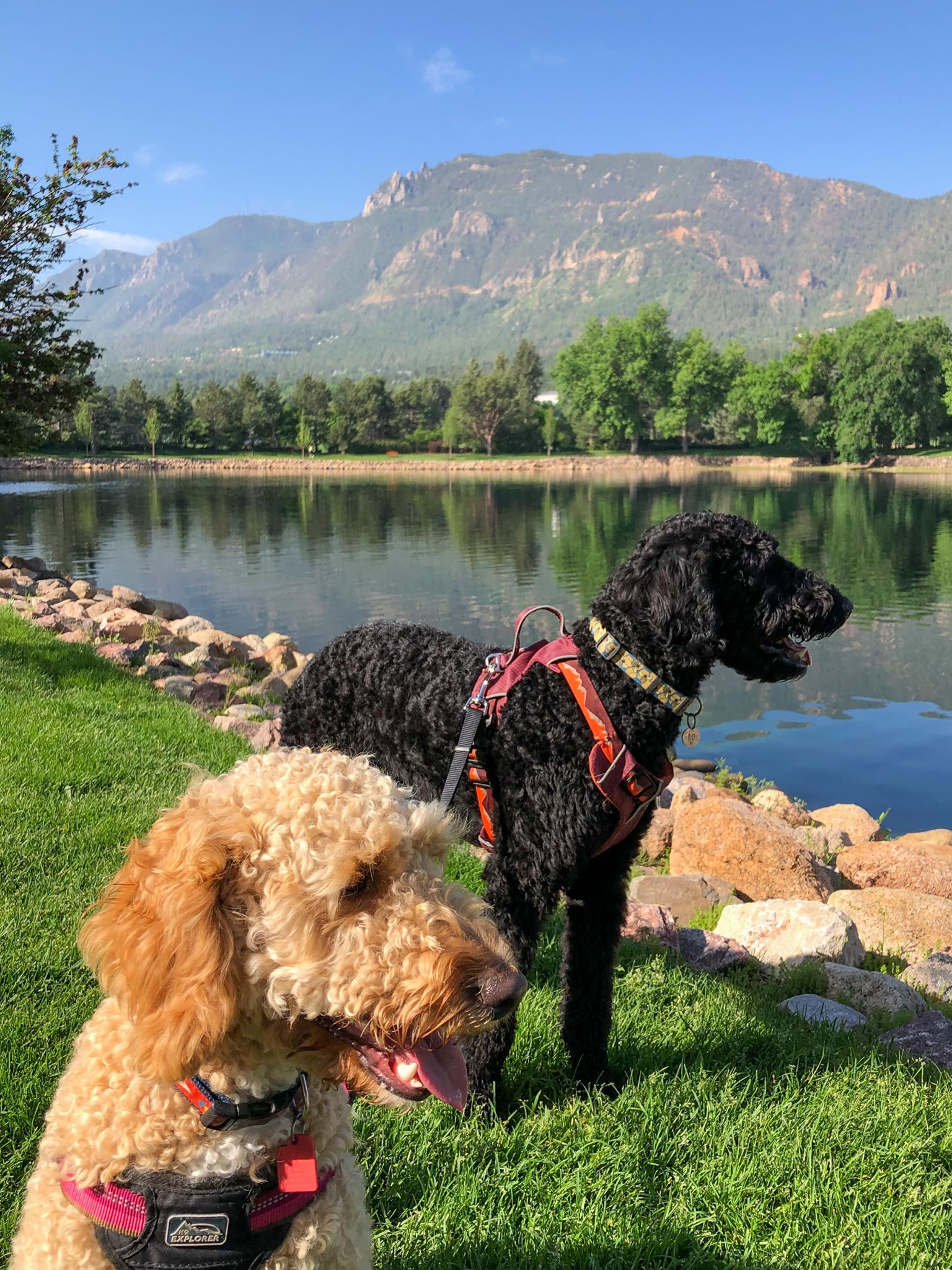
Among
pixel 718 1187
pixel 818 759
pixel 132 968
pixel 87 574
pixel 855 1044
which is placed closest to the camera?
pixel 132 968

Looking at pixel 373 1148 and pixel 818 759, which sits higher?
pixel 373 1148

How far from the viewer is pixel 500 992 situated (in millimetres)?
1551

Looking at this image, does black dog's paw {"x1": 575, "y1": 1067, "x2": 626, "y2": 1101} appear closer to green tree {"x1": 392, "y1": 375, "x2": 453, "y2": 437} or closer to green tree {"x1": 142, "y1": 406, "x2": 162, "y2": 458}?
green tree {"x1": 142, "y1": 406, "x2": 162, "y2": 458}

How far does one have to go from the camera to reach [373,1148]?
2498 mm

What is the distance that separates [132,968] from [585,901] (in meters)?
2.07

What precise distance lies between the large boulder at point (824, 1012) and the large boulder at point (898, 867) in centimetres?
276

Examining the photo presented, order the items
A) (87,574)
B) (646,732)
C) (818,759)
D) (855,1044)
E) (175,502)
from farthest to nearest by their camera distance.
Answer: (175,502) < (87,574) < (818,759) < (855,1044) < (646,732)

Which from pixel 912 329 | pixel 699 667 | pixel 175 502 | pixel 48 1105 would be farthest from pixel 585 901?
pixel 912 329

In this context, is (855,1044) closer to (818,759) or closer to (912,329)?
(818,759)

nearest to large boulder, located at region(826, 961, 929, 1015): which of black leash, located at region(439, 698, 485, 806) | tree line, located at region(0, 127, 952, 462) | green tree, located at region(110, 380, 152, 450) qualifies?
black leash, located at region(439, 698, 485, 806)

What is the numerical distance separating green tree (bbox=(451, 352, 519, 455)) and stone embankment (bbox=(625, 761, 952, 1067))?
9217 centimetres

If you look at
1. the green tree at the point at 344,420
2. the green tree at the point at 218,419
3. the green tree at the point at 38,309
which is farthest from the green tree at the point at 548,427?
the green tree at the point at 38,309

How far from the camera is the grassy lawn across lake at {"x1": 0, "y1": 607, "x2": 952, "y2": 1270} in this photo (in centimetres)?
224

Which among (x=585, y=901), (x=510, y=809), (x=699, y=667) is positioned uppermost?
(x=699, y=667)
